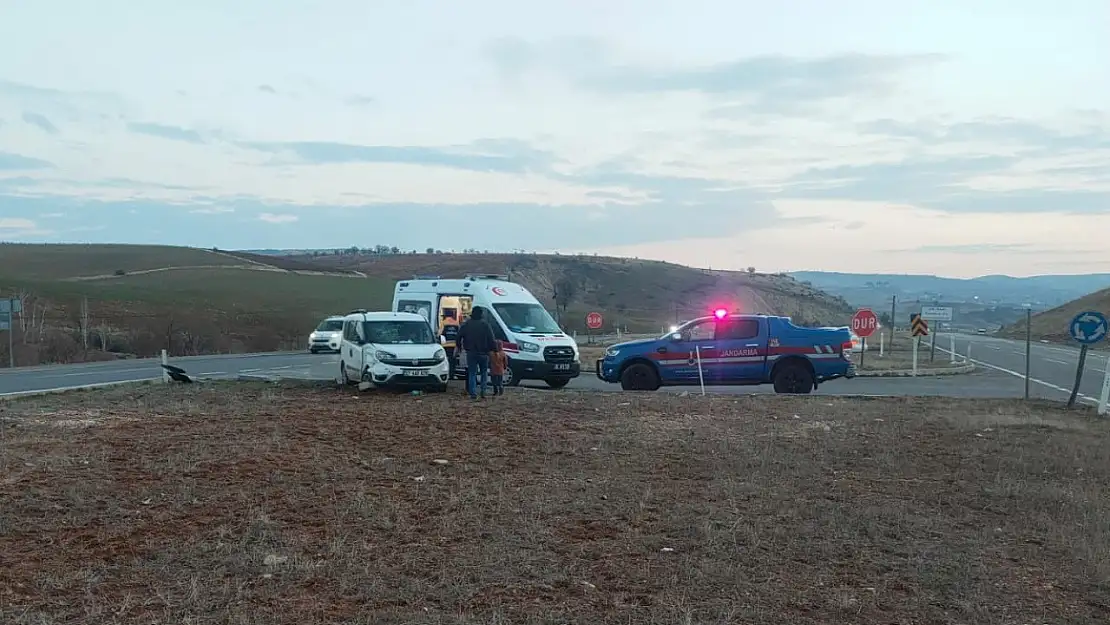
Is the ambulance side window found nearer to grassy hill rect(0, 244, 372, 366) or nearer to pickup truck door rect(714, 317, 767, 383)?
pickup truck door rect(714, 317, 767, 383)

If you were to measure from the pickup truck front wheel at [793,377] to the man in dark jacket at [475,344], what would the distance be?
611 cm

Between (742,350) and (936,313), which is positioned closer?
(742,350)

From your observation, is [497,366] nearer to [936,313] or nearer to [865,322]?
[865,322]

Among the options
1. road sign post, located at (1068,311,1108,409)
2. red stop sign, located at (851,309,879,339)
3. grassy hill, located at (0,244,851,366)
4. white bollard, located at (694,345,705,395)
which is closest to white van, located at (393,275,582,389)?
white bollard, located at (694,345,705,395)

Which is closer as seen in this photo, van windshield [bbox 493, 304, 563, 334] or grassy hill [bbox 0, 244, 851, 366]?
van windshield [bbox 493, 304, 563, 334]

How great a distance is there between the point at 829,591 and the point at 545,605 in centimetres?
182

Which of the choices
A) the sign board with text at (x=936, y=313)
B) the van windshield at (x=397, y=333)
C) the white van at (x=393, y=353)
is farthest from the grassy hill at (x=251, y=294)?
the sign board with text at (x=936, y=313)

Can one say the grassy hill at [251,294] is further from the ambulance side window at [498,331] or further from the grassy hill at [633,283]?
the ambulance side window at [498,331]

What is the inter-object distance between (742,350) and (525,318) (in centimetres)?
495

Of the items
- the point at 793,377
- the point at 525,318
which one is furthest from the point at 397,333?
the point at 793,377

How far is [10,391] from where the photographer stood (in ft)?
66.3

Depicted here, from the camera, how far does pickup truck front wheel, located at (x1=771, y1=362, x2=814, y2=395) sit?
1900 centimetres

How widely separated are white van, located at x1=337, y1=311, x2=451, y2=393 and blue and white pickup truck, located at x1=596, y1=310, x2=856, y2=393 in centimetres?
406

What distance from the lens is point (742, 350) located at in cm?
1914
